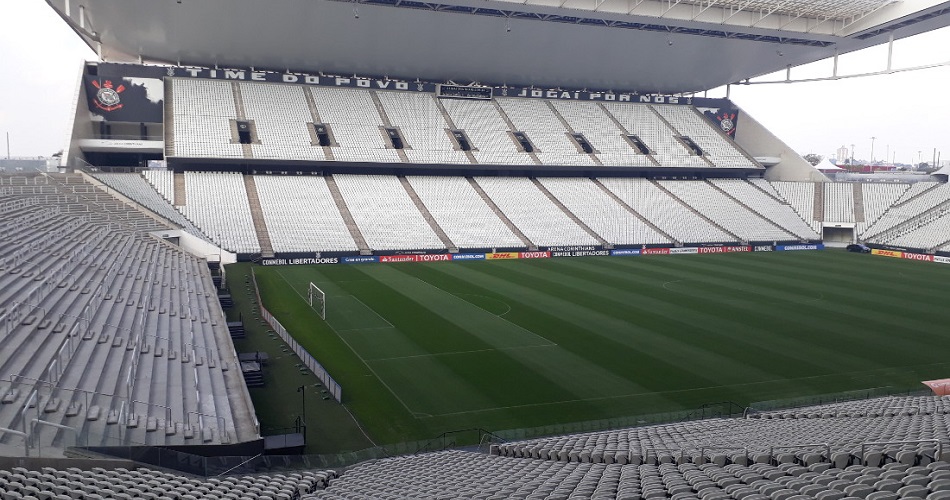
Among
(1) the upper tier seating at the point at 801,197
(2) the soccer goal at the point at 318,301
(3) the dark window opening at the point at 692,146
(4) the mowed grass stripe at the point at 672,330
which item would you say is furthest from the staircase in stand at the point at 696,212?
(2) the soccer goal at the point at 318,301

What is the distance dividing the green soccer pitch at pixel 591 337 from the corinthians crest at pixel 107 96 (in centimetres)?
2521

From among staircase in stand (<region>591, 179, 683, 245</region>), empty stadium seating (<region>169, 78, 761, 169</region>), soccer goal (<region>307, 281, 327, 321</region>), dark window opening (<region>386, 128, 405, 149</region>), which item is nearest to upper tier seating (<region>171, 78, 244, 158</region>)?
empty stadium seating (<region>169, 78, 761, 169</region>)

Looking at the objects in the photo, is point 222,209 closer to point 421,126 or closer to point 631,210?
point 421,126

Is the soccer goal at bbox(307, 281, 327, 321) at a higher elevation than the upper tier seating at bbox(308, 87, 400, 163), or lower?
lower

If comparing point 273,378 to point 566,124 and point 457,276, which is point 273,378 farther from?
point 566,124

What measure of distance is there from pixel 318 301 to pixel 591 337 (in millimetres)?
12850

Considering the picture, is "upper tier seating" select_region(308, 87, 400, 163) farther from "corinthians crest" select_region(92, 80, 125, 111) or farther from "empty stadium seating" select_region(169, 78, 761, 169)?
"corinthians crest" select_region(92, 80, 125, 111)

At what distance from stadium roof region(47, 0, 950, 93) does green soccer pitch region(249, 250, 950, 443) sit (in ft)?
62.9

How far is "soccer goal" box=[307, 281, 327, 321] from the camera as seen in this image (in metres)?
28.5

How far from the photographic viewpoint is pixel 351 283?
35688mm

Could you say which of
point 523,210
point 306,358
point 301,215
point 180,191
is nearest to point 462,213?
point 523,210

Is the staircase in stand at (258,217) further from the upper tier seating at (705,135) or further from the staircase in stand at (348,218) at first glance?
the upper tier seating at (705,135)

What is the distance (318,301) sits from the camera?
30859 mm

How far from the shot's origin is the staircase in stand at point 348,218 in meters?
44.8
